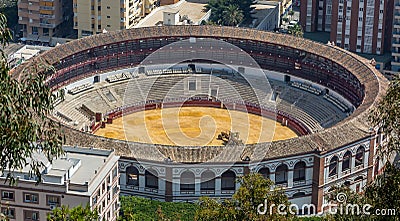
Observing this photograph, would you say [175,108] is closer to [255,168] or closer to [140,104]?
[140,104]

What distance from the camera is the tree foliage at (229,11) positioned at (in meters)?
131

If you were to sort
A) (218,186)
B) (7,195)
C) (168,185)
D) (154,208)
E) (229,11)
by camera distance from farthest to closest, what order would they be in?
(229,11) → (218,186) → (168,185) → (154,208) → (7,195)

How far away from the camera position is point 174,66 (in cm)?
11400

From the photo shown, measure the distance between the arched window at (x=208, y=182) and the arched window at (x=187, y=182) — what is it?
36.2 inches

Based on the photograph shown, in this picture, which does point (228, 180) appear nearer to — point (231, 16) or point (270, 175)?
point (270, 175)

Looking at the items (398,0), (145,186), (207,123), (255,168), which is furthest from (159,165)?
(398,0)

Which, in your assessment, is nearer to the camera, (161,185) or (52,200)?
(52,200)

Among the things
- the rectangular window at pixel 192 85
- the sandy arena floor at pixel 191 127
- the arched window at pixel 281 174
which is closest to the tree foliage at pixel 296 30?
the rectangular window at pixel 192 85

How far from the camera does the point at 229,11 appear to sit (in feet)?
430

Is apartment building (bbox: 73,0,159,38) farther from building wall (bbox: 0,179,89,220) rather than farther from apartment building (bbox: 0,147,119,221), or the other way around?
building wall (bbox: 0,179,89,220)

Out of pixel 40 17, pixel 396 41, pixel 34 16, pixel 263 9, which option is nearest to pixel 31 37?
pixel 34 16

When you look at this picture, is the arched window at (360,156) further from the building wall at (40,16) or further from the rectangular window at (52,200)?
the building wall at (40,16)

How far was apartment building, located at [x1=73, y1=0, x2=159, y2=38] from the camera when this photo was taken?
12438 cm

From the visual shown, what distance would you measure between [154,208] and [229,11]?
2393 inches
